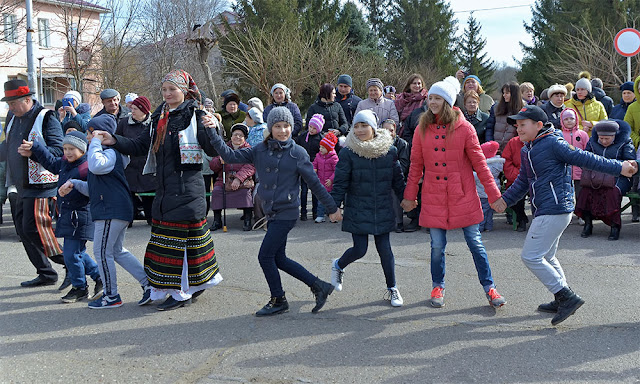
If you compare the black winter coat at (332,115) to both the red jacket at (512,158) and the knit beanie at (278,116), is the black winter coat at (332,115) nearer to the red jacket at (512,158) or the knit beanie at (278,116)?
the red jacket at (512,158)

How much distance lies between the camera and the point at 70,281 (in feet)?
21.6

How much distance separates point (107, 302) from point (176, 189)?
1.29 meters

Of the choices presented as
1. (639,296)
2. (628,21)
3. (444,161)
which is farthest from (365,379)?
(628,21)

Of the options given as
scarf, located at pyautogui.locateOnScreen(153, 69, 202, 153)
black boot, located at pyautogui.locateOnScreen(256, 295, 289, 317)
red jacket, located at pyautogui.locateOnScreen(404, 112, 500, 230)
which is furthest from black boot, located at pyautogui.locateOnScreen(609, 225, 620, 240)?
scarf, located at pyautogui.locateOnScreen(153, 69, 202, 153)

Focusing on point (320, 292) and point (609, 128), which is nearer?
point (320, 292)

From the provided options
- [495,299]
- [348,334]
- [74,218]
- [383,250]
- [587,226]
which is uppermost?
[74,218]

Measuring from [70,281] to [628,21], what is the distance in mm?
34867

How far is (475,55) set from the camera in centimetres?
5656

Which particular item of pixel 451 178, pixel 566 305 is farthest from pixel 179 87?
pixel 566 305

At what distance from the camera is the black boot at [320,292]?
5.52 metres

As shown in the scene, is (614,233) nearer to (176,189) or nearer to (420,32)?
(176,189)

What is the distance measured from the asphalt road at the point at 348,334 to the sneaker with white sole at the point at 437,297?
9 cm

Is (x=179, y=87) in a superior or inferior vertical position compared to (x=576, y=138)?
superior

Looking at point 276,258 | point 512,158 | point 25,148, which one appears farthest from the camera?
point 512,158
